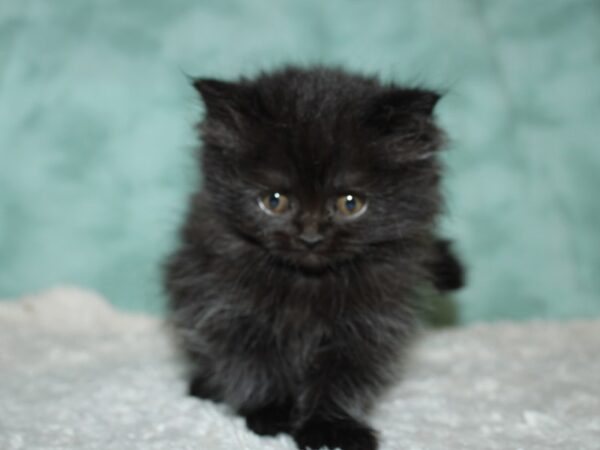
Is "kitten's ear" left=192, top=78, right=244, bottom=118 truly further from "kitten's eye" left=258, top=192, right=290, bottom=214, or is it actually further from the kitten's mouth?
the kitten's mouth

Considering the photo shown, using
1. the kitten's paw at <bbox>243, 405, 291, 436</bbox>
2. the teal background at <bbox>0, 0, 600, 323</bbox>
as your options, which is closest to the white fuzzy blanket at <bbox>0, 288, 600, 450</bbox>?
the kitten's paw at <bbox>243, 405, 291, 436</bbox>

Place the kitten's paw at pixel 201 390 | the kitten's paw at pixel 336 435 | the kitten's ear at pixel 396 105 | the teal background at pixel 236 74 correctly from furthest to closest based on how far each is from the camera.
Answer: the teal background at pixel 236 74 < the kitten's paw at pixel 201 390 < the kitten's ear at pixel 396 105 < the kitten's paw at pixel 336 435

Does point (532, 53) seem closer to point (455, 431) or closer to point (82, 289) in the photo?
point (455, 431)

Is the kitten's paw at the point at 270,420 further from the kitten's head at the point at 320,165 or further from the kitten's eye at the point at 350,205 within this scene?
the kitten's eye at the point at 350,205

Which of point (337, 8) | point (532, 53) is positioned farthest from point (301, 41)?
point (532, 53)

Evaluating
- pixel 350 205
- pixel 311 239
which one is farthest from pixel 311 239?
pixel 350 205

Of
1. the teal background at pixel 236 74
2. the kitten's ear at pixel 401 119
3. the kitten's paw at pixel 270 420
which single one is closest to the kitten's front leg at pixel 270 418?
the kitten's paw at pixel 270 420

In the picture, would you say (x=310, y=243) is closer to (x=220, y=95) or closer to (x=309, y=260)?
(x=309, y=260)
